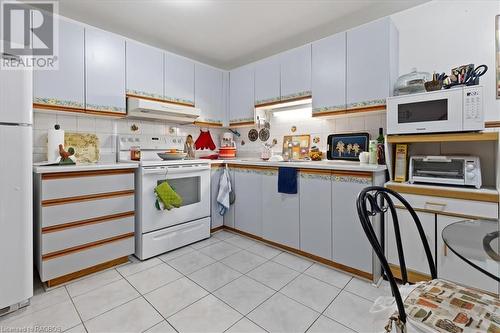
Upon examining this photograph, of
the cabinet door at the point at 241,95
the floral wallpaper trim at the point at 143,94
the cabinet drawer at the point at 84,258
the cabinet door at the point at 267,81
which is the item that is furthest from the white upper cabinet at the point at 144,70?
Answer: the cabinet drawer at the point at 84,258

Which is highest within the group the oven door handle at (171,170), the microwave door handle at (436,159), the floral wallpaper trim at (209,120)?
the floral wallpaper trim at (209,120)

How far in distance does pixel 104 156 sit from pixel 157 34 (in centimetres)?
155

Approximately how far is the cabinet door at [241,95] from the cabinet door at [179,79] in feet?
2.00

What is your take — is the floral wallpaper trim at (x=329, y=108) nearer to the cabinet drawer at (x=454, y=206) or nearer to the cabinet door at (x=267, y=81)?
the cabinet door at (x=267, y=81)

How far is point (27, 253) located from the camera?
5.31ft

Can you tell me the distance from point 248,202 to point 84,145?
185 cm

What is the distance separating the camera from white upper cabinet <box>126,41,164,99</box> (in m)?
2.58

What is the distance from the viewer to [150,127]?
3.00 metres

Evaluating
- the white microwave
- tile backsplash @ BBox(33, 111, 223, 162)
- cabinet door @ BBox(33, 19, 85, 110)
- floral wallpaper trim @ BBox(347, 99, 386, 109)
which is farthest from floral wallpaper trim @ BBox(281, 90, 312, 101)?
cabinet door @ BBox(33, 19, 85, 110)

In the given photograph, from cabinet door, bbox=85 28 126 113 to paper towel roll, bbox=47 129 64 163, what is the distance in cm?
36

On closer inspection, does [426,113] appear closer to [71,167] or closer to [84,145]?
[71,167]

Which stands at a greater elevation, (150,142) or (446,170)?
(150,142)

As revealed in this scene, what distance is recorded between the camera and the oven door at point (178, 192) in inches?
91.2

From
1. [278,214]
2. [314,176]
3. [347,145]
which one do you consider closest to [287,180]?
[314,176]
